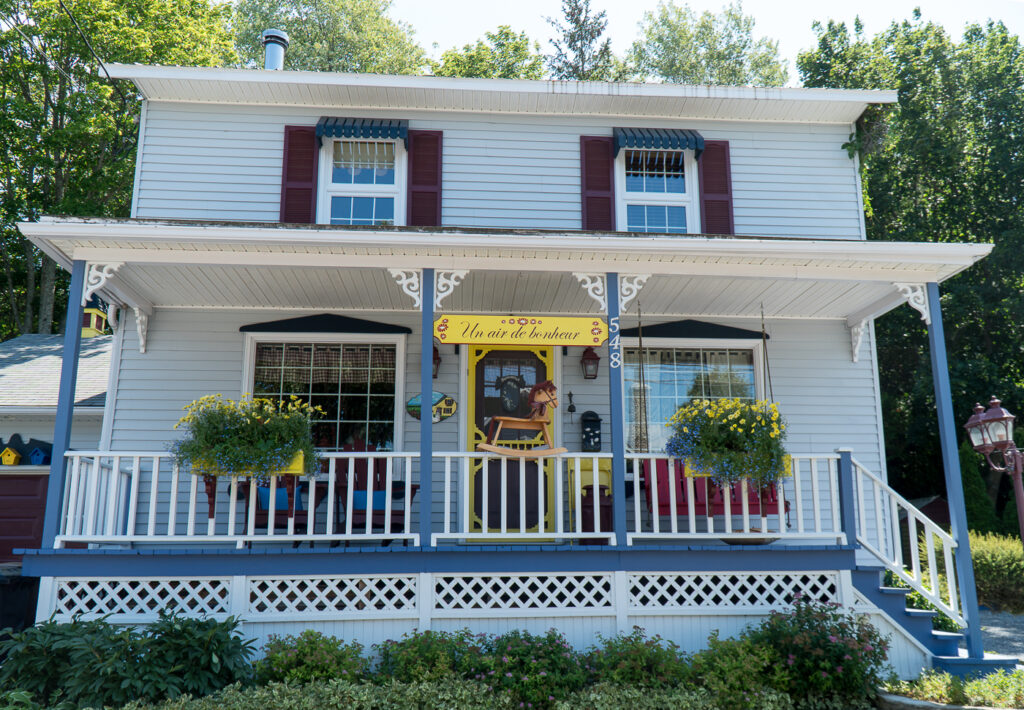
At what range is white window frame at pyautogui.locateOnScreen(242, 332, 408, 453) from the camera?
27.6 feet

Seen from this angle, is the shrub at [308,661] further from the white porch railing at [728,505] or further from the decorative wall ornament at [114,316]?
the decorative wall ornament at [114,316]

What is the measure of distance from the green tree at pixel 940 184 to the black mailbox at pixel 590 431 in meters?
12.3

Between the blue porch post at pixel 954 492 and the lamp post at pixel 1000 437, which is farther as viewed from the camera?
the lamp post at pixel 1000 437

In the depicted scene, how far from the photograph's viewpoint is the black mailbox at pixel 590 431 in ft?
27.7

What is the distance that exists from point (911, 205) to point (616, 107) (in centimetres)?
1451

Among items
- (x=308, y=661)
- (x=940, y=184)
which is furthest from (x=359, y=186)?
(x=940, y=184)

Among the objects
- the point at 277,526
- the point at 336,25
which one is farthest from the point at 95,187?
the point at 277,526

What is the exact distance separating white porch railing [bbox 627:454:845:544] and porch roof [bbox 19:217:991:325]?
1729 mm

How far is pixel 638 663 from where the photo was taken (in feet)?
18.7

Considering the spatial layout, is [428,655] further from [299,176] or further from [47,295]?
[47,295]

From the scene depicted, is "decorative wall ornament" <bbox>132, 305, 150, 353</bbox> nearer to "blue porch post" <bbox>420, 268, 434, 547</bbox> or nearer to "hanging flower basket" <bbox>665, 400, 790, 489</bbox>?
"blue porch post" <bbox>420, 268, 434, 547</bbox>

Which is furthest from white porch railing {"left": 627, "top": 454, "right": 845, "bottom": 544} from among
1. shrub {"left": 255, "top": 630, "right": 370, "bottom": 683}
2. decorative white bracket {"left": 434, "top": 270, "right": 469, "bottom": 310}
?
shrub {"left": 255, "top": 630, "right": 370, "bottom": 683}

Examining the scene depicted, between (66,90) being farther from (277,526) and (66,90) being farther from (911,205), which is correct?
(911,205)

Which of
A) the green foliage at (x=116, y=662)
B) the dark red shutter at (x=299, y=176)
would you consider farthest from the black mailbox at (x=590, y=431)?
the green foliage at (x=116, y=662)
